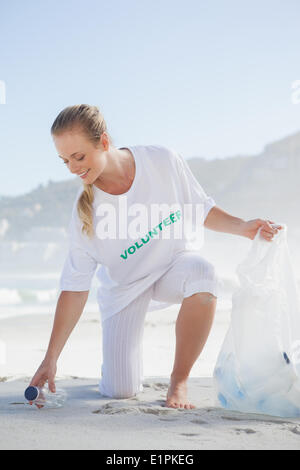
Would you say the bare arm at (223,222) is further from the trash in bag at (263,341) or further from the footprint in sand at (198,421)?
the footprint in sand at (198,421)

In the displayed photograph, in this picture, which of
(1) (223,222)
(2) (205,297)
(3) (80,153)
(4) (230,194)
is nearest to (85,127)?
(3) (80,153)

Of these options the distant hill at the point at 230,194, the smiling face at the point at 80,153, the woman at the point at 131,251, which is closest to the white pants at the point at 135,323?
the woman at the point at 131,251

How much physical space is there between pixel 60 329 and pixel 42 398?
0.77 feet

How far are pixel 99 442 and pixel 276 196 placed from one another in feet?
141

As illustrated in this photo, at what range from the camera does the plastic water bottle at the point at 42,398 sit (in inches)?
68.7

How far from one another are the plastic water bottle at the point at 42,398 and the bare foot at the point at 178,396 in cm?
36

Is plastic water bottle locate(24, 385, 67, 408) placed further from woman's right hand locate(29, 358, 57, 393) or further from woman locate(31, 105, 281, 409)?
woman locate(31, 105, 281, 409)

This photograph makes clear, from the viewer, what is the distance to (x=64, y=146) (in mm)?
1882

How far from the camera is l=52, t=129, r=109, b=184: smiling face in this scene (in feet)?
6.16

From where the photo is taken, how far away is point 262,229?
1930 millimetres

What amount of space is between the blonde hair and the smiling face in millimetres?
18

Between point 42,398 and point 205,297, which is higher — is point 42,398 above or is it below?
below

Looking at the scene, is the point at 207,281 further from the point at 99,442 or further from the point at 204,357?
the point at 204,357

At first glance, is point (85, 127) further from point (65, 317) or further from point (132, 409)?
point (132, 409)
